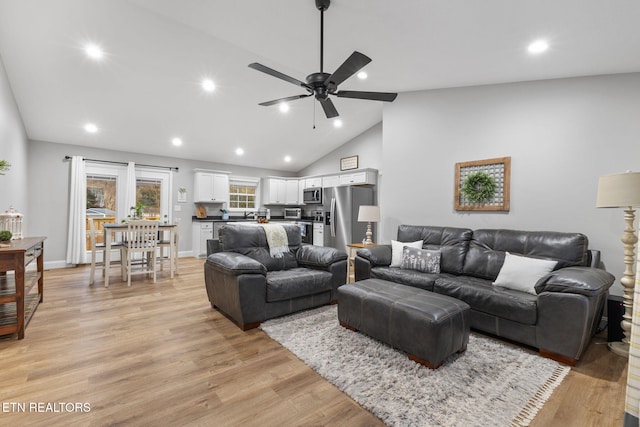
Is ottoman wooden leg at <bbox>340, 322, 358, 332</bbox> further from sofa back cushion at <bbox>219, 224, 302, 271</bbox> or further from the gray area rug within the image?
sofa back cushion at <bbox>219, 224, 302, 271</bbox>

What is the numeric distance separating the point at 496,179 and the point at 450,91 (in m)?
1.39

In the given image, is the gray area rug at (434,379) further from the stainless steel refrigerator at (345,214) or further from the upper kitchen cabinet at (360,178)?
the upper kitchen cabinet at (360,178)

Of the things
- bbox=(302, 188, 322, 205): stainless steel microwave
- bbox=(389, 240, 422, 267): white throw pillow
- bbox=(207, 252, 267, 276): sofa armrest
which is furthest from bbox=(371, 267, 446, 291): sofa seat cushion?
bbox=(302, 188, 322, 205): stainless steel microwave

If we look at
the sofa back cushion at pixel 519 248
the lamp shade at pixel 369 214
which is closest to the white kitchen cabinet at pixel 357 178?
the lamp shade at pixel 369 214

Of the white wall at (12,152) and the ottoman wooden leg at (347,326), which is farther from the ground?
the white wall at (12,152)

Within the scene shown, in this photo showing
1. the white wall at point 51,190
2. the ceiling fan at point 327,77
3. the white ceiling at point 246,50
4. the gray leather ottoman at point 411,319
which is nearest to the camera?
the gray leather ottoman at point 411,319

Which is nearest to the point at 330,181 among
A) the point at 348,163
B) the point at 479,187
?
the point at 348,163

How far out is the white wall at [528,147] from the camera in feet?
9.45

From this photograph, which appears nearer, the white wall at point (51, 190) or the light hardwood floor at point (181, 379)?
the light hardwood floor at point (181, 379)

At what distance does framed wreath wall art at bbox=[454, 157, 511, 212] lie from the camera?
138 inches

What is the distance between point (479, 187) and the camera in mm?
3664

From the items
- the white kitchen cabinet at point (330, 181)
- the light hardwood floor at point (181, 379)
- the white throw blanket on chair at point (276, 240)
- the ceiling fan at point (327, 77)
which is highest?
the ceiling fan at point (327, 77)

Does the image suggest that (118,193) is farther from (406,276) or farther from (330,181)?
(406,276)

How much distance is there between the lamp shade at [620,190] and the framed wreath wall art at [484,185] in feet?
3.74
